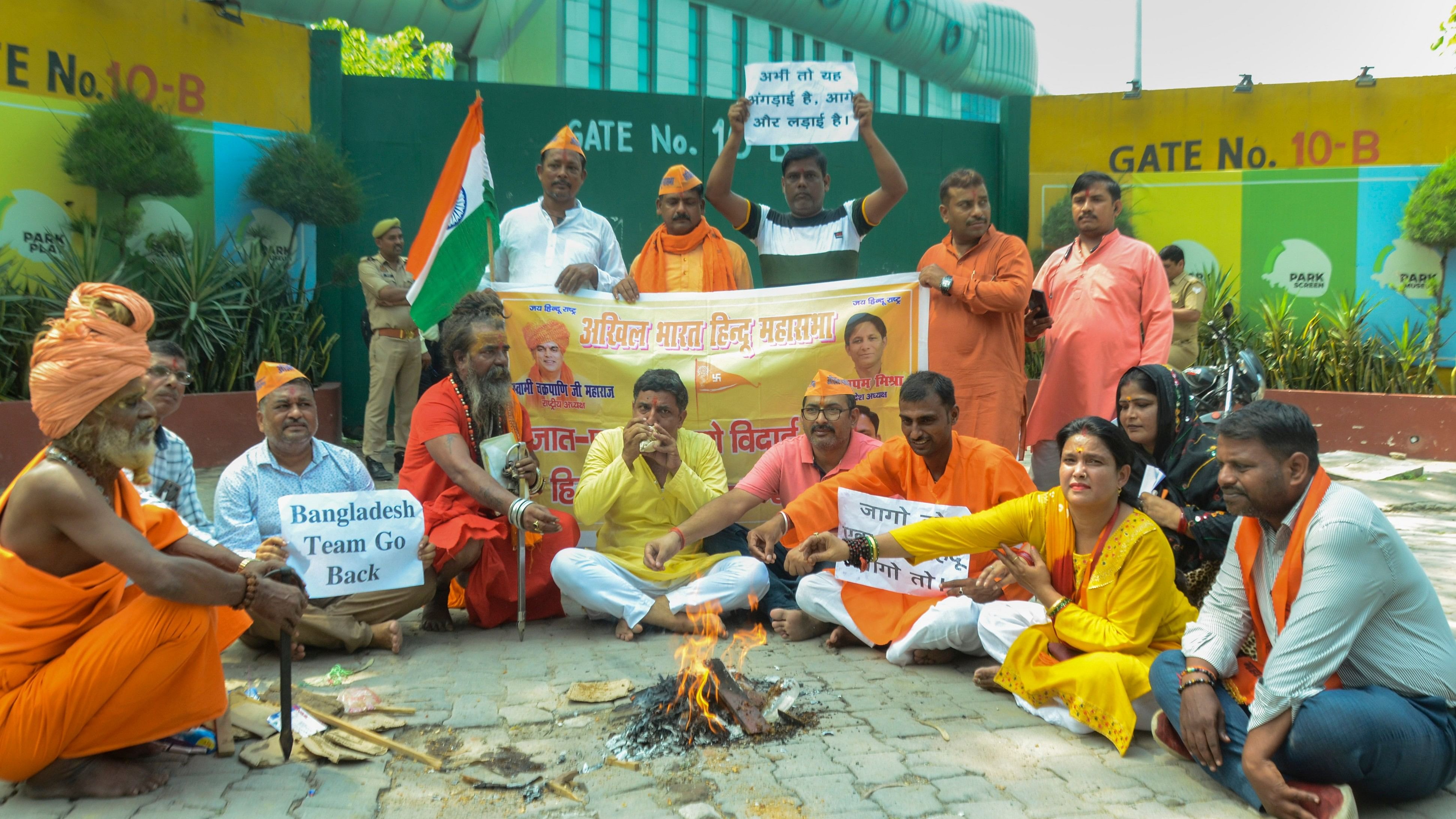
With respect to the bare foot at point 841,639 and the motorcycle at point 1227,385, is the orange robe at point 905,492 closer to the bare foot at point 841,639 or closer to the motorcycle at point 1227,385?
the bare foot at point 841,639

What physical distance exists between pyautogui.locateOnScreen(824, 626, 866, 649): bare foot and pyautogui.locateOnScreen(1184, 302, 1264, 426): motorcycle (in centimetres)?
180

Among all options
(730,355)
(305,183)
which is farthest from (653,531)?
(305,183)

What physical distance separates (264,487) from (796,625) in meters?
2.43

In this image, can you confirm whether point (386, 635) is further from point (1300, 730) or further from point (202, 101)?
point (202, 101)

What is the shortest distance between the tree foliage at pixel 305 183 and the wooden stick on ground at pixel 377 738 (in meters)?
7.09

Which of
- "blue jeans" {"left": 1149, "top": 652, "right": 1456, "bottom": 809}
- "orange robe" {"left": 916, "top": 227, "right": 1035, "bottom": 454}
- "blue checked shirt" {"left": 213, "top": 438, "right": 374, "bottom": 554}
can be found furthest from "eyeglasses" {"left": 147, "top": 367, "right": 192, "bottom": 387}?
"blue jeans" {"left": 1149, "top": 652, "right": 1456, "bottom": 809}

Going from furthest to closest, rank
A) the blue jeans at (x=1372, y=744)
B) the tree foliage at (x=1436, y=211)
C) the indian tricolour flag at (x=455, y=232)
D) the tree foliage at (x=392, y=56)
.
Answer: the tree foliage at (x=392, y=56) → the tree foliage at (x=1436, y=211) → the indian tricolour flag at (x=455, y=232) → the blue jeans at (x=1372, y=744)

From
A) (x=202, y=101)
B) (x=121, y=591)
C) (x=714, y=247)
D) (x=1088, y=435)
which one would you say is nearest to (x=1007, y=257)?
(x=714, y=247)

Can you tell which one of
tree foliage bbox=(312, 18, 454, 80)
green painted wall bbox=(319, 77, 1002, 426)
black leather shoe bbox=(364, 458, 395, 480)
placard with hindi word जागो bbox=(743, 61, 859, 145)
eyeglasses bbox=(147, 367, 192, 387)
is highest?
tree foliage bbox=(312, 18, 454, 80)

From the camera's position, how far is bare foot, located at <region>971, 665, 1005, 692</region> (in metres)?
4.09

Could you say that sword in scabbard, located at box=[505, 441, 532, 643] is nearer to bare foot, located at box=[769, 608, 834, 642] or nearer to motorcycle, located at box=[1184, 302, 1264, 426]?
bare foot, located at box=[769, 608, 834, 642]

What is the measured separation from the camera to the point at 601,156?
11.6 m

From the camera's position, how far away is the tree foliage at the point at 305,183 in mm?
9695

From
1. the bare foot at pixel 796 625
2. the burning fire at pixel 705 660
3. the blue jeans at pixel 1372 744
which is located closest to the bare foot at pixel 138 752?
the burning fire at pixel 705 660
